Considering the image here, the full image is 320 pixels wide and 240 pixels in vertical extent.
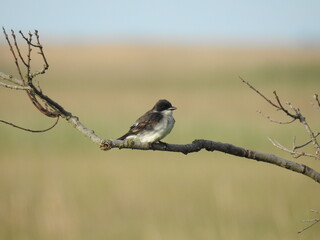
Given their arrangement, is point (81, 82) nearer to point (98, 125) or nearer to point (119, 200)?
point (98, 125)

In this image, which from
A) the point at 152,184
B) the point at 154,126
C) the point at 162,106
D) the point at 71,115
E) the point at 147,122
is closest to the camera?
the point at 71,115

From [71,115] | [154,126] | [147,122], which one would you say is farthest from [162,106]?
[71,115]

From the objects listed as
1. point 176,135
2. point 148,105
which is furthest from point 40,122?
point 148,105

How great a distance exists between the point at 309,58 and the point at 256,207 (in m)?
51.9

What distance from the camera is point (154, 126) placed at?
21.1 ft

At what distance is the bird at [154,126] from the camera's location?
6.31 meters

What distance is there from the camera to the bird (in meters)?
6.31

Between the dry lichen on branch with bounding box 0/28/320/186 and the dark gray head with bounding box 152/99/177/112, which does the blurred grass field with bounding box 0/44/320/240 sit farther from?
the dark gray head with bounding box 152/99/177/112

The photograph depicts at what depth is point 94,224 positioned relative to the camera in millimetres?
11195

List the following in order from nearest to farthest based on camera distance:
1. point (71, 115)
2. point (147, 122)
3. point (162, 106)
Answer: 1. point (71, 115)
2. point (147, 122)
3. point (162, 106)

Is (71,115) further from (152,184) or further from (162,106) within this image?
(152,184)

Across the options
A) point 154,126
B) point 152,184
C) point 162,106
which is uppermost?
point 162,106

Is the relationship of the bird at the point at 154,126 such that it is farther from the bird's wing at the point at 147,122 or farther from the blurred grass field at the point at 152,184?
the blurred grass field at the point at 152,184

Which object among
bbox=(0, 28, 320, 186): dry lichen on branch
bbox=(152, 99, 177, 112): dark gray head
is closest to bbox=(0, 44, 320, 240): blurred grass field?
bbox=(0, 28, 320, 186): dry lichen on branch
